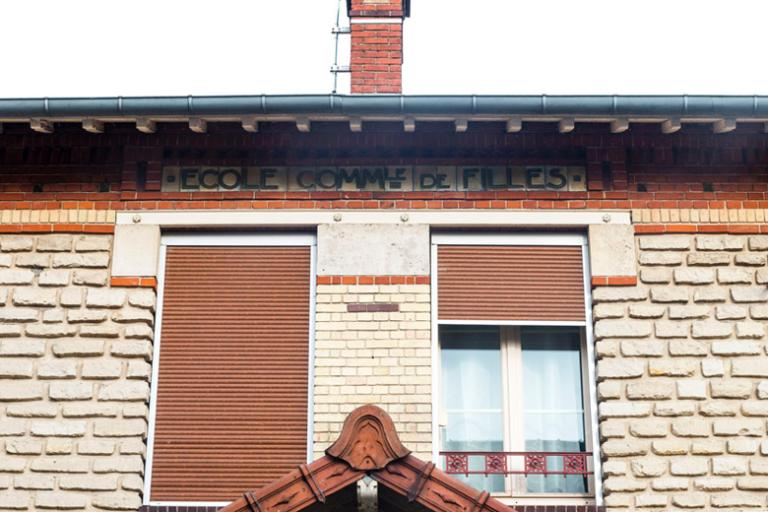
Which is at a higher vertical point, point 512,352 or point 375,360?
point 512,352

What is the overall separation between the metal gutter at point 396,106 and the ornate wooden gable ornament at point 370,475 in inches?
114

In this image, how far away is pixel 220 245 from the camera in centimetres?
1046

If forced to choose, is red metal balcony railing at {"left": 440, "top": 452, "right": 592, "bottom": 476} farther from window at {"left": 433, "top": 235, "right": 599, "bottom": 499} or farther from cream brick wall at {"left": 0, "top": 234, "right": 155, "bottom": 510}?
cream brick wall at {"left": 0, "top": 234, "right": 155, "bottom": 510}

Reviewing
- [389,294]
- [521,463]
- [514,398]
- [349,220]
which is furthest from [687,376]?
[349,220]

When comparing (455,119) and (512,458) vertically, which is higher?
(455,119)

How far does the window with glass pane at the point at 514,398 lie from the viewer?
32.4ft

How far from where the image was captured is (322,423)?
9.68 meters

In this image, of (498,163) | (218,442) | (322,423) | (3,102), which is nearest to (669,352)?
(498,163)

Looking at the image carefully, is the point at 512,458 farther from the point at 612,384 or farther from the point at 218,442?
the point at 218,442

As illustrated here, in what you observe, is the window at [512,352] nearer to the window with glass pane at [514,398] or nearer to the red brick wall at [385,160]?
the window with glass pane at [514,398]

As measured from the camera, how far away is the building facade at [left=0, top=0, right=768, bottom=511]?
9.68 m

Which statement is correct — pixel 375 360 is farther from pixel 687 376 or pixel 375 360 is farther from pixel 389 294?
pixel 687 376

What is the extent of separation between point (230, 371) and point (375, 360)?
131cm

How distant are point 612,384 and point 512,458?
3.58ft
